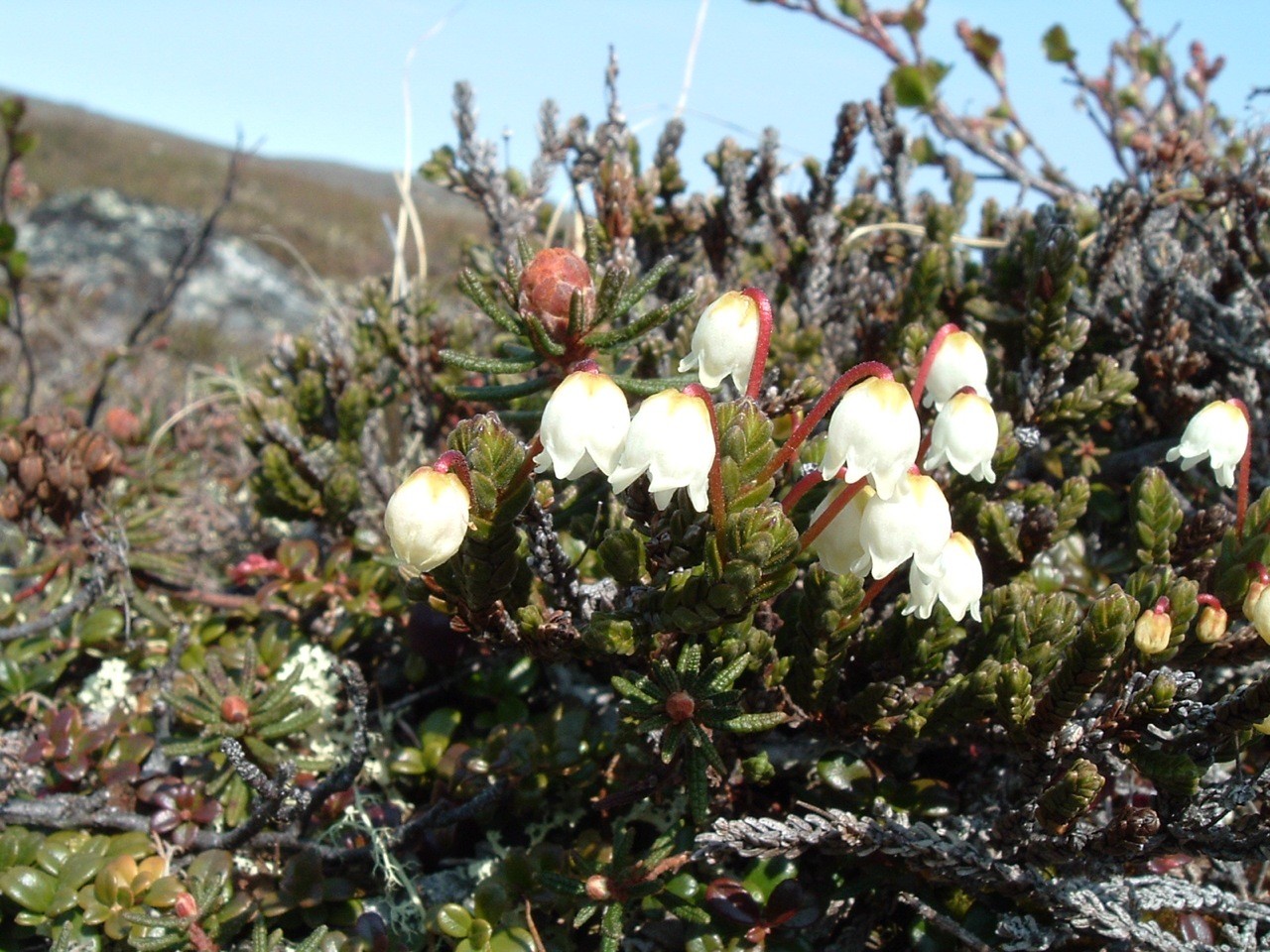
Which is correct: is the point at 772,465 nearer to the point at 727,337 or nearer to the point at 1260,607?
the point at 727,337

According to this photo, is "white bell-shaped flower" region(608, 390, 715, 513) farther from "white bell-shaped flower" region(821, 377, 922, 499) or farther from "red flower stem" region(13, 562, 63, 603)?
"red flower stem" region(13, 562, 63, 603)

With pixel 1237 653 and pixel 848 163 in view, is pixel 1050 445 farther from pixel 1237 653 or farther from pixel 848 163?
pixel 848 163

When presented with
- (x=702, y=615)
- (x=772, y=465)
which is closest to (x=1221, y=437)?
(x=772, y=465)

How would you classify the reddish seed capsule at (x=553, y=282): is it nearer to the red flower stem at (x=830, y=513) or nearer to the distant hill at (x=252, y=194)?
the red flower stem at (x=830, y=513)

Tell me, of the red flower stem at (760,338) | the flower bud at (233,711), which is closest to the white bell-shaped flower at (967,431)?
the red flower stem at (760,338)

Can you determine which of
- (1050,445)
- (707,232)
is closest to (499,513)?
(1050,445)
